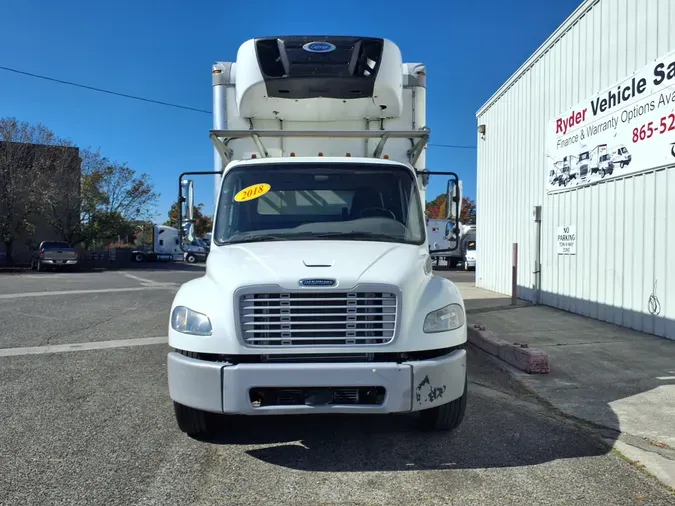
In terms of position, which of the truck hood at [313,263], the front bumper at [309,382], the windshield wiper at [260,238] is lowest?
the front bumper at [309,382]

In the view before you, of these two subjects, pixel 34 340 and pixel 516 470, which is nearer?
pixel 516 470

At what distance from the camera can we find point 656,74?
27.1ft

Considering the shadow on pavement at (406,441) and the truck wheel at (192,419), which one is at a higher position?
the truck wheel at (192,419)

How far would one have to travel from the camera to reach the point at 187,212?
6004 millimetres

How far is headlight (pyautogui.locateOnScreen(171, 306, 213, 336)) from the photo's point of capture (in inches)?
149

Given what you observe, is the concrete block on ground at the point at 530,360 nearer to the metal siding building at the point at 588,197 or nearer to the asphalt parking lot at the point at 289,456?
the asphalt parking lot at the point at 289,456

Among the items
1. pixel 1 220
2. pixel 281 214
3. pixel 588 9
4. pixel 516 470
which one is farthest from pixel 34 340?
pixel 1 220

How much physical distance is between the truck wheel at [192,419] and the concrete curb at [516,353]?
12.8 ft

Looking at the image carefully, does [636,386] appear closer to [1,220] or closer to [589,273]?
[589,273]

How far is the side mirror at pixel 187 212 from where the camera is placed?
19.3 ft

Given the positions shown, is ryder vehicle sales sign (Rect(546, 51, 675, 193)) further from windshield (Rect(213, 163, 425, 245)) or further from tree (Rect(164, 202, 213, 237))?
tree (Rect(164, 202, 213, 237))

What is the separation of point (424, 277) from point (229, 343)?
1580 mm

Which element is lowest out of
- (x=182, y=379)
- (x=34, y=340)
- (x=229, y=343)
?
(x=34, y=340)

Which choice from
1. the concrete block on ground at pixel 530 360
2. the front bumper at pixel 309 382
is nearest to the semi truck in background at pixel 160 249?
the concrete block on ground at pixel 530 360
